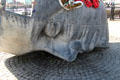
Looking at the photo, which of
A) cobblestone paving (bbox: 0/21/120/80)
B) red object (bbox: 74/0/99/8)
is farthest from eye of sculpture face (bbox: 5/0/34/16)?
red object (bbox: 74/0/99/8)

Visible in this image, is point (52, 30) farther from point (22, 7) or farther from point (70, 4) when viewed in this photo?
point (22, 7)

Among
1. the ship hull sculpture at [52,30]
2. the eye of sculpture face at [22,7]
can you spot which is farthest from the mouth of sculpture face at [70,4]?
the eye of sculpture face at [22,7]

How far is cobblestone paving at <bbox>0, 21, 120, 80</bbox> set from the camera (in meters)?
3.83

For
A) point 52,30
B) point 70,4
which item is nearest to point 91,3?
point 70,4

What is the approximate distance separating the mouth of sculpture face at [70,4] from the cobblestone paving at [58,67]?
160 cm

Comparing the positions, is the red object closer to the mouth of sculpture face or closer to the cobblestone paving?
the mouth of sculpture face

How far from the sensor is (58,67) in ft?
14.3

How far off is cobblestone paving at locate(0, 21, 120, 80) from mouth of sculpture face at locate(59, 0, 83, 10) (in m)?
1.60

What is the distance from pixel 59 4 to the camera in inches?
152

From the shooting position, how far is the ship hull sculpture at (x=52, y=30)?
3.54 m

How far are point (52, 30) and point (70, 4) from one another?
30.8 inches

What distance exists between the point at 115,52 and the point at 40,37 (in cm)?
298

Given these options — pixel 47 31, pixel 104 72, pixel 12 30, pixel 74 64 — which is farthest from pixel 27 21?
pixel 104 72

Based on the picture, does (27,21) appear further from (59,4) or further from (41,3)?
(59,4)
